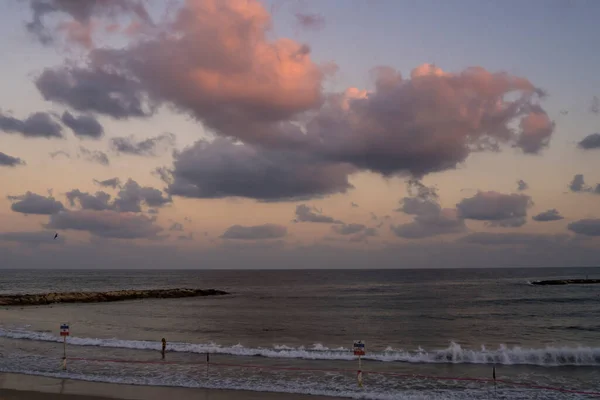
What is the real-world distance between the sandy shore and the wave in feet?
25.2

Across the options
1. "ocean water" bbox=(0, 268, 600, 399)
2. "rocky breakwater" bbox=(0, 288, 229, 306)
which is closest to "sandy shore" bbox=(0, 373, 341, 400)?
"ocean water" bbox=(0, 268, 600, 399)

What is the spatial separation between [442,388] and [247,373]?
8.25 metres

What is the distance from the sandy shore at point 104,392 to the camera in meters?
16.6

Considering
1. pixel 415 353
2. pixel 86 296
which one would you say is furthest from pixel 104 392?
pixel 86 296

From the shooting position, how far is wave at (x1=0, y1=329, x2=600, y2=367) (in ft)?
78.3

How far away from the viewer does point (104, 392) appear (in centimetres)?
1722

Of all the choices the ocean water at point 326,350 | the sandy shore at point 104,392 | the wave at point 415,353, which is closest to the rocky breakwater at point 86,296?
the ocean water at point 326,350

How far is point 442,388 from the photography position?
18.6 meters

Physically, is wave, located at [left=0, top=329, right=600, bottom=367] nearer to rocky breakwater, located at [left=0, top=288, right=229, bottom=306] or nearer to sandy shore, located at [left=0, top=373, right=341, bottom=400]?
sandy shore, located at [left=0, top=373, right=341, bottom=400]

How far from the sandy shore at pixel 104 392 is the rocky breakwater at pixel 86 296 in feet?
148

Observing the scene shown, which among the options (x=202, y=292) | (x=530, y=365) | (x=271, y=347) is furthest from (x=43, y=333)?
(x=202, y=292)

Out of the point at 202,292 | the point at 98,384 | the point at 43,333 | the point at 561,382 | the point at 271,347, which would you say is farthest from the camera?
the point at 202,292

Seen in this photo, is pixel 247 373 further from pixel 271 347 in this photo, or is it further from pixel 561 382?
pixel 561 382

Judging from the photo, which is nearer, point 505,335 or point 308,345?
point 308,345
